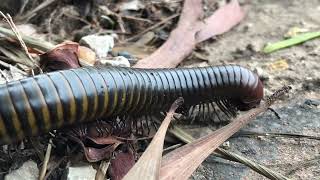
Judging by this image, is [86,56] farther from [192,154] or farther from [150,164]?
[150,164]

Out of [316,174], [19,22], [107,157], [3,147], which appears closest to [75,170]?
[107,157]

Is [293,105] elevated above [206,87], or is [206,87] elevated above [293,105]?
[206,87]

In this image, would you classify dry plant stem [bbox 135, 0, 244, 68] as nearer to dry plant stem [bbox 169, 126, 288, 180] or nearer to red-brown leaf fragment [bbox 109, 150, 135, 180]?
dry plant stem [bbox 169, 126, 288, 180]

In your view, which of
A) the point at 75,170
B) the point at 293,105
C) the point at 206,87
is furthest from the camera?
the point at 293,105

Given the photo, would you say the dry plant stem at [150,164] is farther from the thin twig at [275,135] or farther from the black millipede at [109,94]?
the thin twig at [275,135]

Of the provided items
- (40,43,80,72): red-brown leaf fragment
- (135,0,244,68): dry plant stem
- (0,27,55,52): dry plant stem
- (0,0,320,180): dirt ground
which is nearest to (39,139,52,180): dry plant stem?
(40,43,80,72): red-brown leaf fragment

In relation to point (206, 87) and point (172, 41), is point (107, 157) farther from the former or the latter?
point (172, 41)

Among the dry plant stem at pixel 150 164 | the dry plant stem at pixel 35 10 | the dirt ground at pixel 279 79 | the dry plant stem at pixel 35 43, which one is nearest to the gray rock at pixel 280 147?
the dirt ground at pixel 279 79
